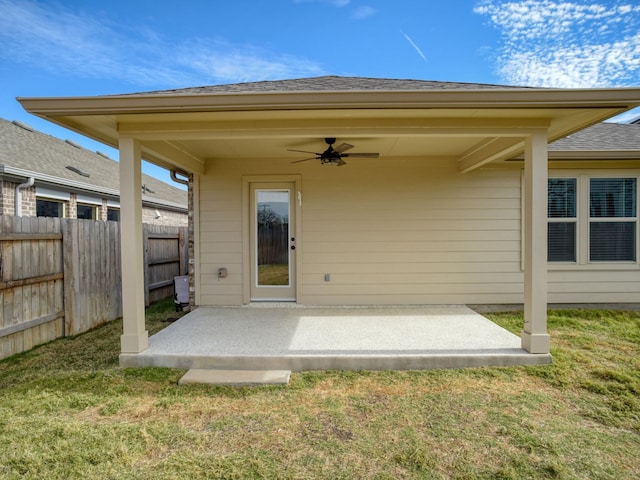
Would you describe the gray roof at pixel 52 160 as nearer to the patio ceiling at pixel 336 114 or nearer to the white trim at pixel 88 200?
the white trim at pixel 88 200

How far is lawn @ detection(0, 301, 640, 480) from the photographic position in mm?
2078

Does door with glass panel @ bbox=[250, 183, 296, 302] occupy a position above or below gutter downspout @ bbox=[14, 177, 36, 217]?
below

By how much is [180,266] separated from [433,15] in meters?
8.43

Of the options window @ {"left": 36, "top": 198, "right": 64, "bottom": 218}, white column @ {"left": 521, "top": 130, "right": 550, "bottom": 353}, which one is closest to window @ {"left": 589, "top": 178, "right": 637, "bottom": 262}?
white column @ {"left": 521, "top": 130, "right": 550, "bottom": 353}

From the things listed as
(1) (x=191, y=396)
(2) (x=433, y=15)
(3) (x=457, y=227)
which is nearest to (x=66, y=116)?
(1) (x=191, y=396)

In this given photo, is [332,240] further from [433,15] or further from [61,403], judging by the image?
[433,15]

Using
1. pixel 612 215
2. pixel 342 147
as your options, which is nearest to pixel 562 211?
pixel 612 215

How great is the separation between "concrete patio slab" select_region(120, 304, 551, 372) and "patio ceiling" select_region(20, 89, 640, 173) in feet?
7.36

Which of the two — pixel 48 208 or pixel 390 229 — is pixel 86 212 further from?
pixel 390 229

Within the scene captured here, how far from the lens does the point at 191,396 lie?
2988 mm

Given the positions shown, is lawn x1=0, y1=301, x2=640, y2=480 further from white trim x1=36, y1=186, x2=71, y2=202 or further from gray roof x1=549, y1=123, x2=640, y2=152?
→ white trim x1=36, y1=186, x2=71, y2=202

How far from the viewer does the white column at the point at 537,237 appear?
3.58 meters

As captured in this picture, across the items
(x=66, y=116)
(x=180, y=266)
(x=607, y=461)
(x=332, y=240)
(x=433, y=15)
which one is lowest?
(x=607, y=461)

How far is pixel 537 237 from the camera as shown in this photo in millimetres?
3619
